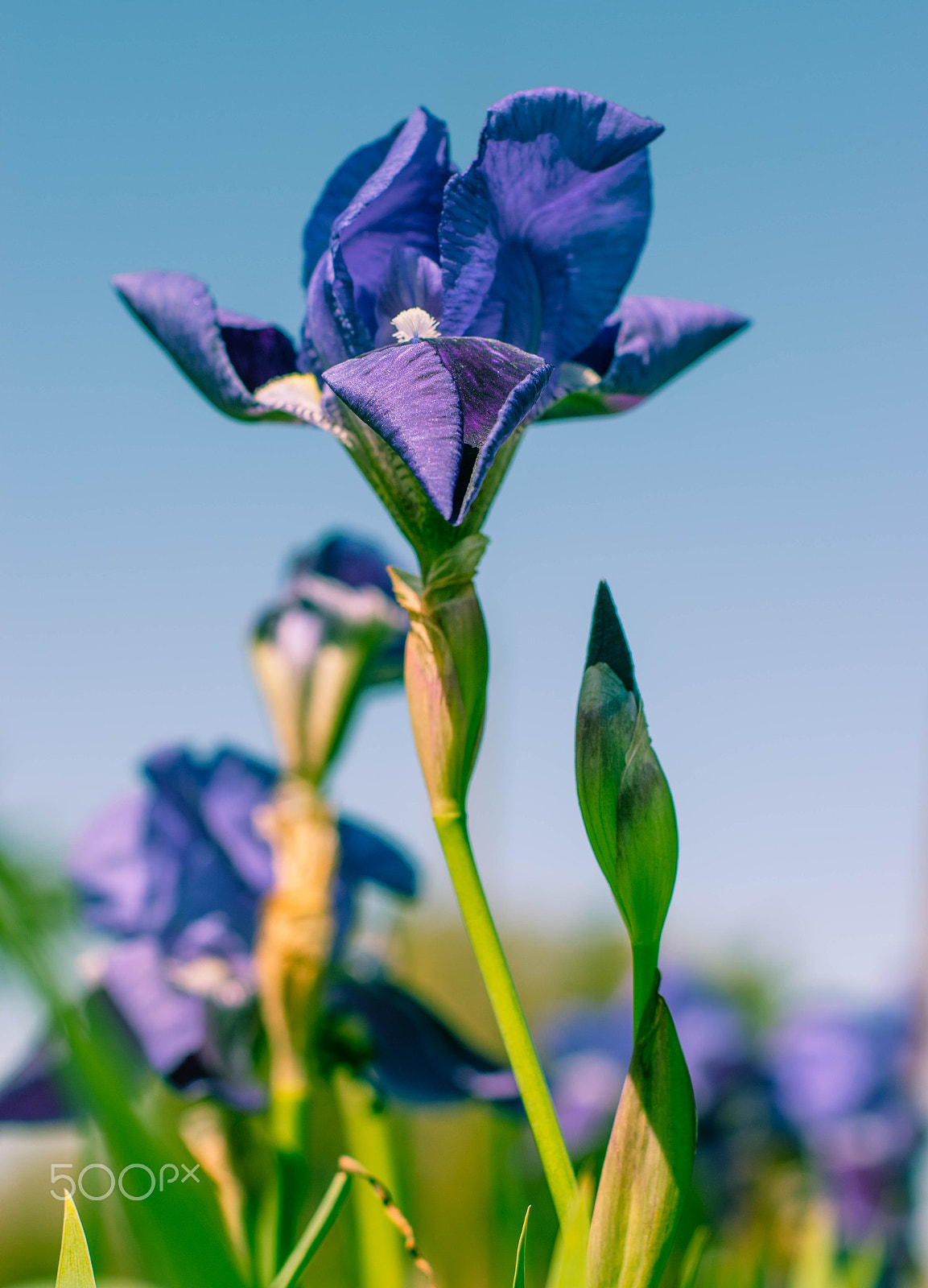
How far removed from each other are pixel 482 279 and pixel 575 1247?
0.41 meters

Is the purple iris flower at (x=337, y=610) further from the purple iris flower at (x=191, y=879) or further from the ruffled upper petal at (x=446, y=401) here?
the ruffled upper petal at (x=446, y=401)

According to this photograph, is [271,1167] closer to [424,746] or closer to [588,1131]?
[424,746]

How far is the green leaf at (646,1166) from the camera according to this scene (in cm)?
39

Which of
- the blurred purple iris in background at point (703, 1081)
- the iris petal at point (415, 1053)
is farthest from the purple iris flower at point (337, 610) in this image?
the blurred purple iris in background at point (703, 1081)

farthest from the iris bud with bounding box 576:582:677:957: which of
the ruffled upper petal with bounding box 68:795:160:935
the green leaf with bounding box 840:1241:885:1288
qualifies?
the green leaf with bounding box 840:1241:885:1288

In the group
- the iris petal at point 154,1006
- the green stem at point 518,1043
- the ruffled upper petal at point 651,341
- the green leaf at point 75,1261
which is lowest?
the iris petal at point 154,1006

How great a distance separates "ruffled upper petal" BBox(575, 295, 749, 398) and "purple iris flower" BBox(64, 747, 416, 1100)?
0.46m

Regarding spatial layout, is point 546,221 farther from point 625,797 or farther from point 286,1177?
point 286,1177

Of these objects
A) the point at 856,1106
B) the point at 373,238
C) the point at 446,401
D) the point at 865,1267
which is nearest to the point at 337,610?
the point at 373,238

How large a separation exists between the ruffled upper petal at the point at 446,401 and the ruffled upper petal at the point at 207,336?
0.11 m

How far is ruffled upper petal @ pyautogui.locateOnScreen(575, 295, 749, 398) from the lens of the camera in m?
0.50

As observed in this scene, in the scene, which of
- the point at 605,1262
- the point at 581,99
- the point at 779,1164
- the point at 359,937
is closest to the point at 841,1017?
the point at 779,1164

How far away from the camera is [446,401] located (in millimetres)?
367

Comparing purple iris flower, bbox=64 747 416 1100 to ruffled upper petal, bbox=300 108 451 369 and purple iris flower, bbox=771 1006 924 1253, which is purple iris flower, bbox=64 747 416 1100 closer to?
ruffled upper petal, bbox=300 108 451 369
